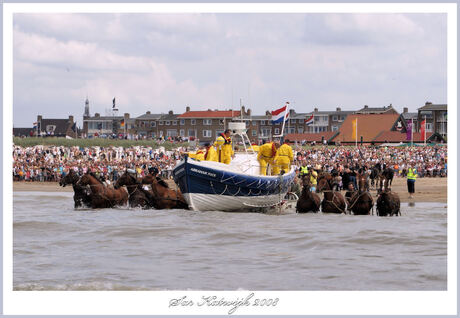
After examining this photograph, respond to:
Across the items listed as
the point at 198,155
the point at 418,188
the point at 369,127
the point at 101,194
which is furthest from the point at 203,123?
the point at 101,194

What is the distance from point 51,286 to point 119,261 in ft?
8.25

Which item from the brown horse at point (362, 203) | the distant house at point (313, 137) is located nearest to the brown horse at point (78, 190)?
the brown horse at point (362, 203)

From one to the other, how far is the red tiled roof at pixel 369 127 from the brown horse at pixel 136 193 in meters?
72.3

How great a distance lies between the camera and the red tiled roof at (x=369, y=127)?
97000mm

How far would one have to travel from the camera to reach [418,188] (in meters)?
40.9

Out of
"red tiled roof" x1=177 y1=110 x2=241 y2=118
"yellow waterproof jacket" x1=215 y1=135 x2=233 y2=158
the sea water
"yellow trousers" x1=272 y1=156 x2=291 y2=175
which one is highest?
"red tiled roof" x1=177 y1=110 x2=241 y2=118

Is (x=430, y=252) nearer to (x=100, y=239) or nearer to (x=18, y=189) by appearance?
(x=100, y=239)

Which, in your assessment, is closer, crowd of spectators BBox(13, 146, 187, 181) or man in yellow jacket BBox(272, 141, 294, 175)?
man in yellow jacket BBox(272, 141, 294, 175)

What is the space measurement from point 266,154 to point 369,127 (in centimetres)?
7384

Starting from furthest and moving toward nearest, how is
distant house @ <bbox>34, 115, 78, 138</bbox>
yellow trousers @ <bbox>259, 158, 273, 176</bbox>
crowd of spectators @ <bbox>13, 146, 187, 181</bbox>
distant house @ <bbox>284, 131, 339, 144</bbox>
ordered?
distant house @ <bbox>34, 115, 78, 138</bbox> → distant house @ <bbox>284, 131, 339, 144</bbox> → crowd of spectators @ <bbox>13, 146, 187, 181</bbox> → yellow trousers @ <bbox>259, 158, 273, 176</bbox>

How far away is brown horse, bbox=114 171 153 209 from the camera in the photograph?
26.0 meters

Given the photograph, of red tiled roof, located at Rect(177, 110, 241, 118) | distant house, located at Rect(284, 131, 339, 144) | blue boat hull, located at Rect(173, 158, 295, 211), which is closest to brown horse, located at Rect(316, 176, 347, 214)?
blue boat hull, located at Rect(173, 158, 295, 211)

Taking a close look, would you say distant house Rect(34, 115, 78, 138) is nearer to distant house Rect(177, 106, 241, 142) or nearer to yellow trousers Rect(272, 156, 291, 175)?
distant house Rect(177, 106, 241, 142)

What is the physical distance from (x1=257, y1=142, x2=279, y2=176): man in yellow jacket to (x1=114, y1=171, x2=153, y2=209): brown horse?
14.7 ft
